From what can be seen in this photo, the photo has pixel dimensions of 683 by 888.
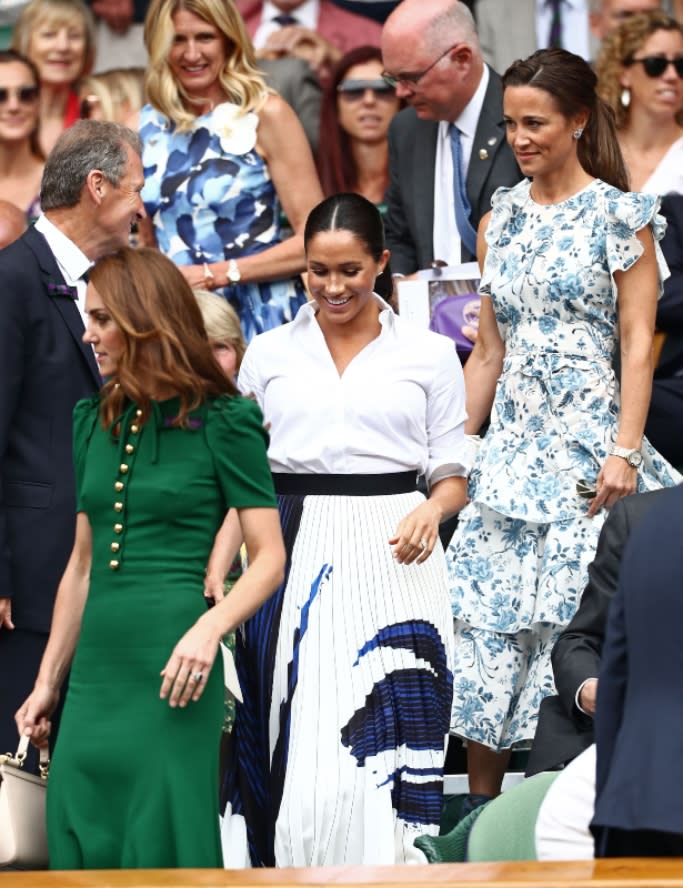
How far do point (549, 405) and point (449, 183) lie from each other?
127 cm

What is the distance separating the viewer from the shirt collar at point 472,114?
676 centimetres

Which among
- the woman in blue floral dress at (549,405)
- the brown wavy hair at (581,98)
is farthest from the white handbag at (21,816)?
the brown wavy hair at (581,98)

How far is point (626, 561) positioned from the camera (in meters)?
3.57

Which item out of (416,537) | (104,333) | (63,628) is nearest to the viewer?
(104,333)

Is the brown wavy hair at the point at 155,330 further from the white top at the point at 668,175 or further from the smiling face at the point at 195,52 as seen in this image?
the white top at the point at 668,175

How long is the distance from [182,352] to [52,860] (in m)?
1.07

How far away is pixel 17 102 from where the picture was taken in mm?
7945

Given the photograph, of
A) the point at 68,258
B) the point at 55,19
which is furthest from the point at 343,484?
the point at 55,19

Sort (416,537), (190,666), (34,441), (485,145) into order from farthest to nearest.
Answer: (485,145) → (34,441) → (416,537) → (190,666)

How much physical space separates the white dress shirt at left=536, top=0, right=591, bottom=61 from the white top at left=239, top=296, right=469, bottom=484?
310cm

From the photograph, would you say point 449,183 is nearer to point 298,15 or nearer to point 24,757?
point 298,15

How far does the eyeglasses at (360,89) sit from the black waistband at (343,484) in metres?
2.91

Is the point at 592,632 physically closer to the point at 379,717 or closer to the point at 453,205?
the point at 379,717

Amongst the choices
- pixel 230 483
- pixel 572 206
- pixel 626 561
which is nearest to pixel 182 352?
pixel 230 483
